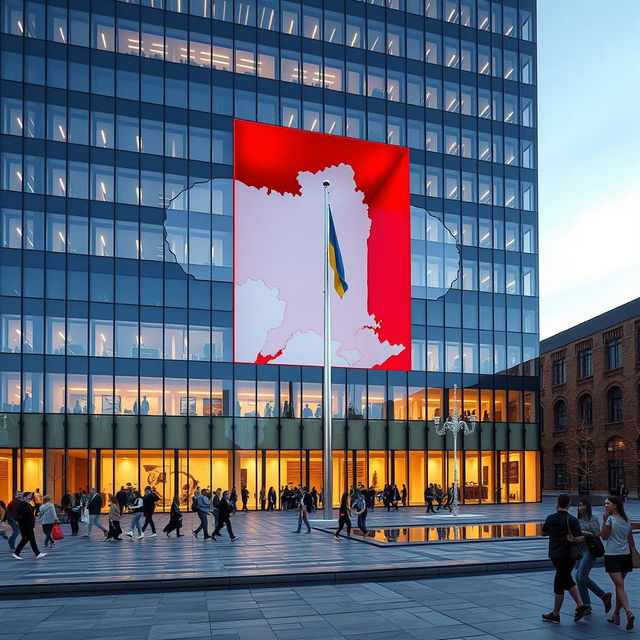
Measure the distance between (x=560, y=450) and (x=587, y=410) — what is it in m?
7.91

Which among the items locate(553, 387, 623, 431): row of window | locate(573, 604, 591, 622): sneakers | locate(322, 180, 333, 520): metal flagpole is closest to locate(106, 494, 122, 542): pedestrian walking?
locate(322, 180, 333, 520): metal flagpole

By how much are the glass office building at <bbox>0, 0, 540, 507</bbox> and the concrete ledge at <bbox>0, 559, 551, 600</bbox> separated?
28956 millimetres

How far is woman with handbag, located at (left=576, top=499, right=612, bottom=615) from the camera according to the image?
12219 mm

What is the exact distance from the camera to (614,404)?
66.8 metres

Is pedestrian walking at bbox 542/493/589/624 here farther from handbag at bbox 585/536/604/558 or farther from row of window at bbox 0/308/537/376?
row of window at bbox 0/308/537/376

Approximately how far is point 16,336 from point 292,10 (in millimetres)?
28709

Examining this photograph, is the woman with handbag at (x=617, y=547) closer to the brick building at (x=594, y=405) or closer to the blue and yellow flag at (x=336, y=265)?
the blue and yellow flag at (x=336, y=265)

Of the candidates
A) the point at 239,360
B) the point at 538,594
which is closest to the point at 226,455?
the point at 239,360

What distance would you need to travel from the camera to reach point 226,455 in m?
46.4

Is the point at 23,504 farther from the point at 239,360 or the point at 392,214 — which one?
the point at 392,214

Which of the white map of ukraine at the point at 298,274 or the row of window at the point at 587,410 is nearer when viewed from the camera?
the white map of ukraine at the point at 298,274

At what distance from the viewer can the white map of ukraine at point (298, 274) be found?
37188mm

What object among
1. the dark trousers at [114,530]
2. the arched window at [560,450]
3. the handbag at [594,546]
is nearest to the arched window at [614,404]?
the arched window at [560,450]

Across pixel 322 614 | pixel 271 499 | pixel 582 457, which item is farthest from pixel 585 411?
pixel 322 614
